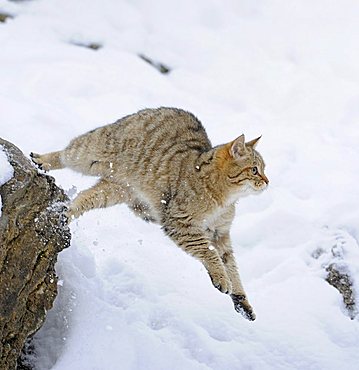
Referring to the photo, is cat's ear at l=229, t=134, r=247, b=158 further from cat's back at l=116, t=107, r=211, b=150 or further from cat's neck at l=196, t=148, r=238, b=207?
cat's back at l=116, t=107, r=211, b=150

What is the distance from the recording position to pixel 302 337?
5.33 meters

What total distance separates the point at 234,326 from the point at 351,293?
1.67 metres

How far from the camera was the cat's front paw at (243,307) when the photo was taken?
5395 mm

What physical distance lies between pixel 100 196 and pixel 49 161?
0.66 meters

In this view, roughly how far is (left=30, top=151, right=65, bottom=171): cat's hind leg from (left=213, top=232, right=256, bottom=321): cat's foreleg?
1580 millimetres

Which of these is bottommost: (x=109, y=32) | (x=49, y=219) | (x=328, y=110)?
(x=109, y=32)

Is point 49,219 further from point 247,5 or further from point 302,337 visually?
point 247,5

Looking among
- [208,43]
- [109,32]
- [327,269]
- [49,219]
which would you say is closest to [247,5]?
[208,43]

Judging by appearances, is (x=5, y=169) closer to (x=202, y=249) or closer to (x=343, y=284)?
(x=202, y=249)

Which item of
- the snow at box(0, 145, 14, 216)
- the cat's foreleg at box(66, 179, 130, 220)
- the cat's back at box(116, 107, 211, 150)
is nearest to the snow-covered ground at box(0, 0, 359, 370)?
the cat's foreleg at box(66, 179, 130, 220)

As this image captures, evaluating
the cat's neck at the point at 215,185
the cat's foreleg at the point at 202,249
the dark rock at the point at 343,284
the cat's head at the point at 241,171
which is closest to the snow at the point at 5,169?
the cat's foreleg at the point at 202,249

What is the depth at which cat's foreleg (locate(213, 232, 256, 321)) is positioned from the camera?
542cm

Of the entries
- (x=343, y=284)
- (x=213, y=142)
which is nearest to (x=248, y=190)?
(x=343, y=284)

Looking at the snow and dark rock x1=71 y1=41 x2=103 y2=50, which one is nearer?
the snow
